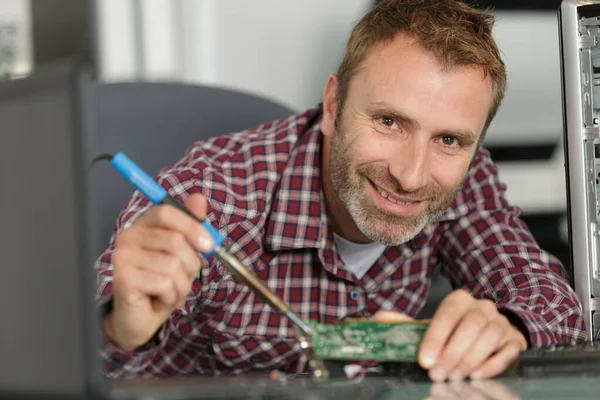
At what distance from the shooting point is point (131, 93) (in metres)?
1.36

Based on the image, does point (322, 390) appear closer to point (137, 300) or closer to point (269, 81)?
point (137, 300)

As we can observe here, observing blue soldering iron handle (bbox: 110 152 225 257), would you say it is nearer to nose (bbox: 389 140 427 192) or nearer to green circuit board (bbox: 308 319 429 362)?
green circuit board (bbox: 308 319 429 362)

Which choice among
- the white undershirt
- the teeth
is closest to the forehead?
the teeth

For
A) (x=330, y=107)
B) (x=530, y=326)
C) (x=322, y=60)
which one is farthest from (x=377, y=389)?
(x=322, y=60)

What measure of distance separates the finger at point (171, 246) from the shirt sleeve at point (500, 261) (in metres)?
0.42

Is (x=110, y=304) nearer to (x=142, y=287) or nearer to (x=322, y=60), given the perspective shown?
(x=142, y=287)

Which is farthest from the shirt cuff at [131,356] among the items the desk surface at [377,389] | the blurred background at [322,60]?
the blurred background at [322,60]

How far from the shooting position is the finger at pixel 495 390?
596mm

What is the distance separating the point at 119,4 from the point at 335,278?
1.19m

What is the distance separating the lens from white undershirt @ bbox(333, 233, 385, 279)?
4.26 ft

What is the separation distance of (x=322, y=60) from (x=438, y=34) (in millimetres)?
1297

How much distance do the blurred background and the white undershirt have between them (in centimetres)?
106

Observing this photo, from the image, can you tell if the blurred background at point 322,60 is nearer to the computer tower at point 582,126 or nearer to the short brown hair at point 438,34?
the short brown hair at point 438,34

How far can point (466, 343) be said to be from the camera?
2.48 ft
